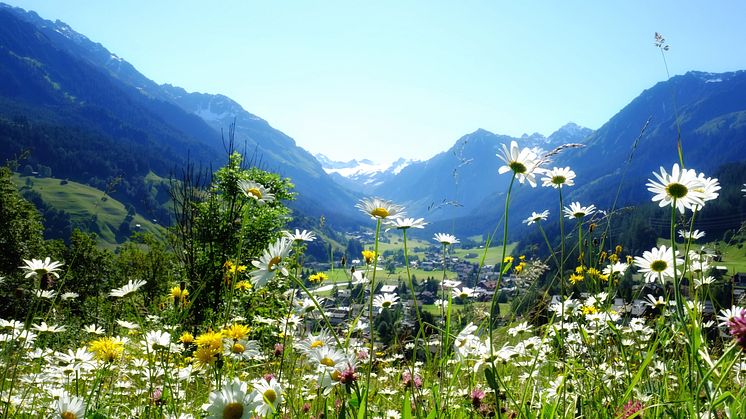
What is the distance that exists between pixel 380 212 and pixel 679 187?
1133 millimetres

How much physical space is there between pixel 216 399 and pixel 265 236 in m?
15.5

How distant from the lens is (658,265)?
226 cm

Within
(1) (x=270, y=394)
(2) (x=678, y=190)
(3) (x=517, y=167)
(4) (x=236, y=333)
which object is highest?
(2) (x=678, y=190)

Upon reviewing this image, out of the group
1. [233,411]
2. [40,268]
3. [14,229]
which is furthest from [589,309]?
[14,229]

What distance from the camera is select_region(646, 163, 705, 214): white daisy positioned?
1.72 m

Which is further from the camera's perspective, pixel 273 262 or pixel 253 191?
pixel 253 191

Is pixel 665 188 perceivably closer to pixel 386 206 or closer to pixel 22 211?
pixel 386 206

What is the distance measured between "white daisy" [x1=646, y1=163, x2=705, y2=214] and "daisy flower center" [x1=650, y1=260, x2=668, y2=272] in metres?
0.51

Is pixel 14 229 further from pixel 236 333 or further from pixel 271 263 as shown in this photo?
pixel 271 263

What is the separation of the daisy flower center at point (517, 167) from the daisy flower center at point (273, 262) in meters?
0.99

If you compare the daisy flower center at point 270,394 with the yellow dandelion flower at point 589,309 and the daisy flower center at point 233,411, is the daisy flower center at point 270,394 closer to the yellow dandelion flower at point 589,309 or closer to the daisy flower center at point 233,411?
the daisy flower center at point 233,411

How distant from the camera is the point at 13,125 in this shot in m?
183

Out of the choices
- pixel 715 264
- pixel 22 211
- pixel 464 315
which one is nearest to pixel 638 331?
pixel 715 264

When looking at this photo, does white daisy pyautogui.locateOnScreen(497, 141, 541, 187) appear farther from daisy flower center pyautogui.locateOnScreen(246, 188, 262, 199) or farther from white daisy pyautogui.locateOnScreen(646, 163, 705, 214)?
daisy flower center pyautogui.locateOnScreen(246, 188, 262, 199)
